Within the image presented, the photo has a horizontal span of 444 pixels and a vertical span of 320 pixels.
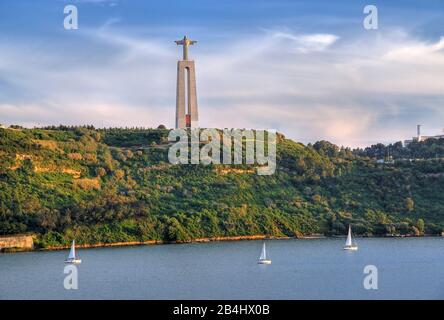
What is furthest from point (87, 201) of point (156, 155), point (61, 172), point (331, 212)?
point (331, 212)

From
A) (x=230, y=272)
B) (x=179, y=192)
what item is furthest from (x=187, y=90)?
(x=230, y=272)

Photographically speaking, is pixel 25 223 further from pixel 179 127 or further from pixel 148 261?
pixel 179 127

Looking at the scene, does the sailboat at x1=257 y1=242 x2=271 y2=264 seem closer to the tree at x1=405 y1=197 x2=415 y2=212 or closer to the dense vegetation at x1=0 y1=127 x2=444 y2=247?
the dense vegetation at x1=0 y1=127 x2=444 y2=247

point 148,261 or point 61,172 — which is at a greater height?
point 61,172

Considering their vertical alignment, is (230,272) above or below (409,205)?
below

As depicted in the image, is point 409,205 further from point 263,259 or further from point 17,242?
point 17,242
